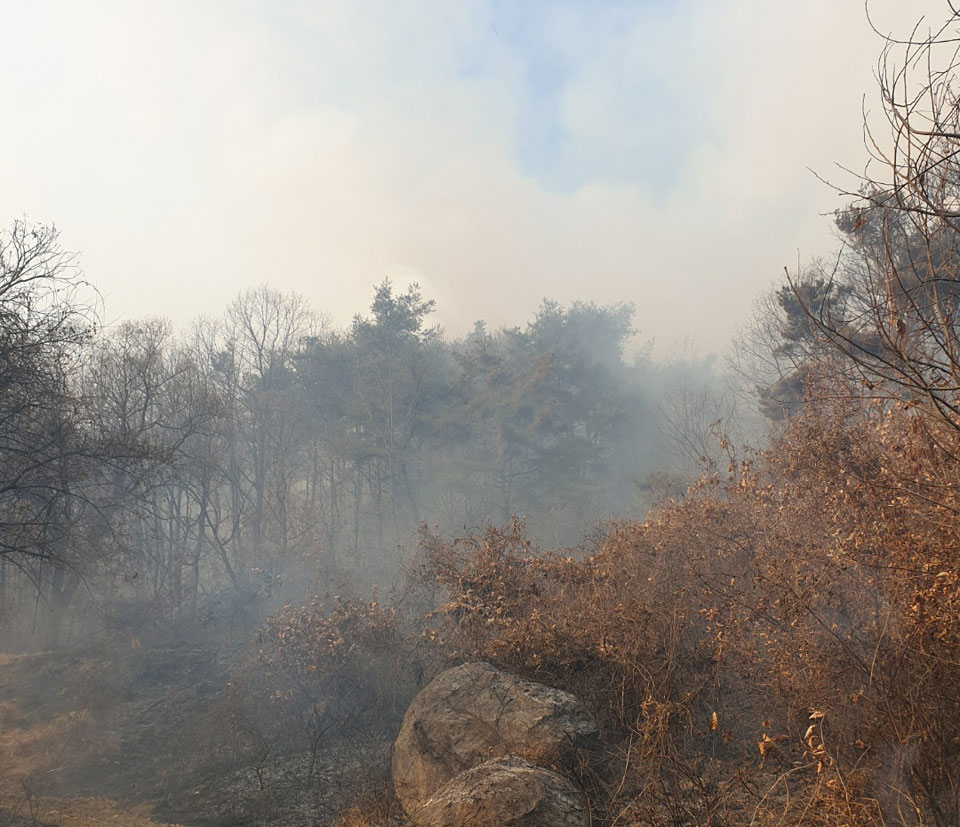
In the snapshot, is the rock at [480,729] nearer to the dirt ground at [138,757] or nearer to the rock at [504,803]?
the rock at [504,803]

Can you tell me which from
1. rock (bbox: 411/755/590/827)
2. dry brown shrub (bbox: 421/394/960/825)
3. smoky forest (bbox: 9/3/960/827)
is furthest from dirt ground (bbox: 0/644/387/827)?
rock (bbox: 411/755/590/827)

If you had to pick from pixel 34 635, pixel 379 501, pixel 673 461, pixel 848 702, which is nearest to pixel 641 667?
pixel 848 702

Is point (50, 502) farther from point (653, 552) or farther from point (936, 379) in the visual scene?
point (936, 379)

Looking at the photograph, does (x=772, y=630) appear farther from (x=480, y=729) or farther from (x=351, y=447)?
(x=351, y=447)

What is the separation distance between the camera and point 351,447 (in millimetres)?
35062

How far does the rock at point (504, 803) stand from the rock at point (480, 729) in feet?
5.89

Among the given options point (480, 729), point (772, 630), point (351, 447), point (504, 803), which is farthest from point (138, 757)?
point (351, 447)

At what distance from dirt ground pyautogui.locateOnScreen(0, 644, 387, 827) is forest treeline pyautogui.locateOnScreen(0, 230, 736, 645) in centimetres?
370

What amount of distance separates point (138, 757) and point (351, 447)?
2186 cm

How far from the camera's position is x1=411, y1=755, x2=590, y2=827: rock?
5.85 m

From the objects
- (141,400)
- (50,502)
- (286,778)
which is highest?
(141,400)

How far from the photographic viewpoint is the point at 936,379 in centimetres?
448

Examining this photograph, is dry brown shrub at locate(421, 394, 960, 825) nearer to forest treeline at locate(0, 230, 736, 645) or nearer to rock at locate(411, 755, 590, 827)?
rock at locate(411, 755, 590, 827)

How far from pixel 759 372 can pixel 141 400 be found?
26338 millimetres
